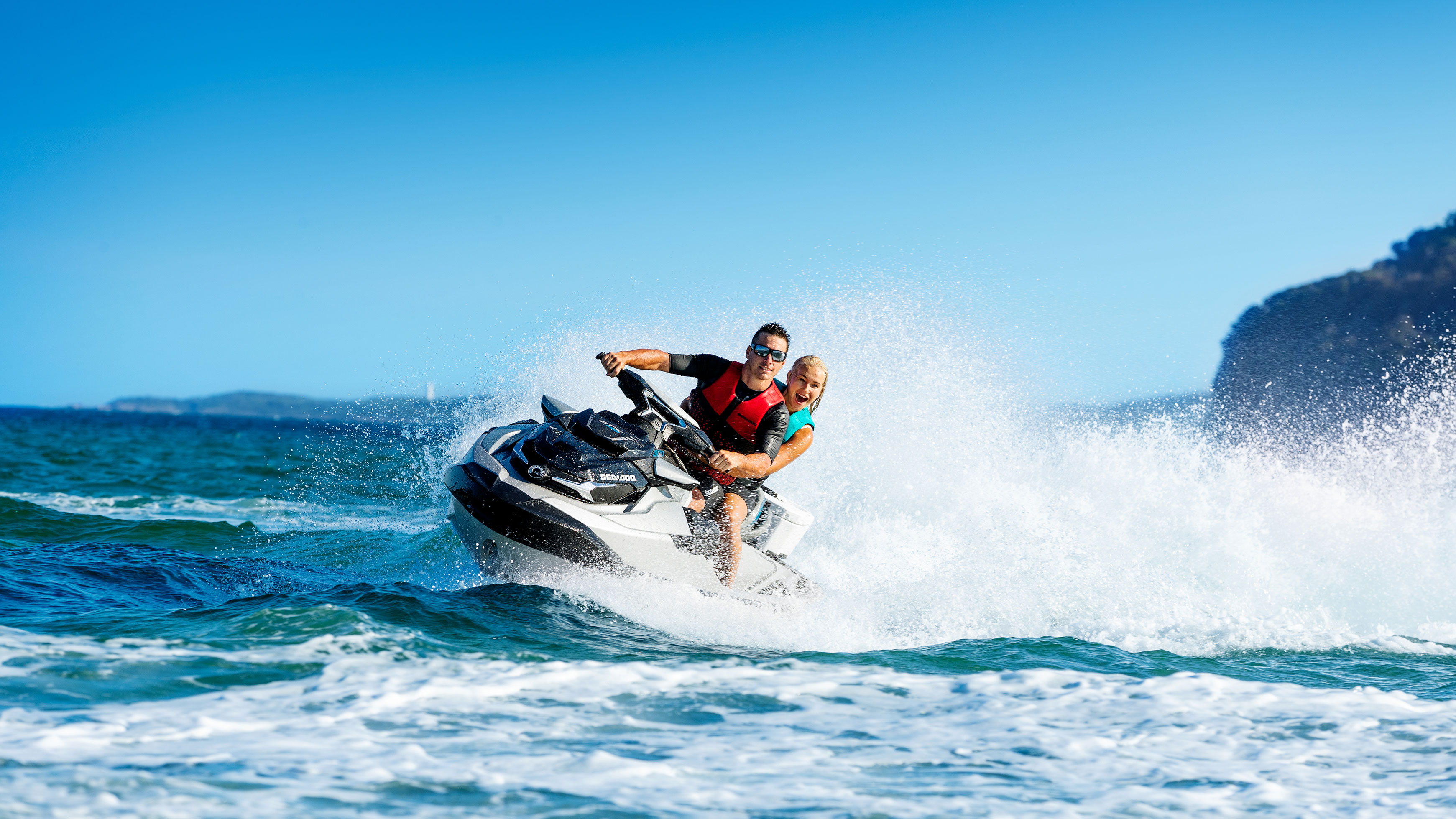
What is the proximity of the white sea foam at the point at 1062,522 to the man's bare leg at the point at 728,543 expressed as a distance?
0.67ft

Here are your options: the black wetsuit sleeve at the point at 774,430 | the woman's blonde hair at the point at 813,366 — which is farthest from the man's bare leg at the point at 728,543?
the woman's blonde hair at the point at 813,366

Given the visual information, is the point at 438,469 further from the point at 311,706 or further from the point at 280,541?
the point at 311,706

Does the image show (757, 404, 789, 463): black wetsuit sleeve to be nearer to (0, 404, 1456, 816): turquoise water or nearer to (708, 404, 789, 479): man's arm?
(708, 404, 789, 479): man's arm

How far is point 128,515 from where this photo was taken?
11117mm

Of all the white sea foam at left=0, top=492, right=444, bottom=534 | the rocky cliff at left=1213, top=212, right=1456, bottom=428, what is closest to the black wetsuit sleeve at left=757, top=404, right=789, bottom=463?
the white sea foam at left=0, top=492, right=444, bottom=534

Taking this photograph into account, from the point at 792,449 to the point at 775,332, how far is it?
670 mm

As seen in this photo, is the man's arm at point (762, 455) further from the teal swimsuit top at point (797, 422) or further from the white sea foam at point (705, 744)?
the white sea foam at point (705, 744)

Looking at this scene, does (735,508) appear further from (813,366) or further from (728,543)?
(813,366)

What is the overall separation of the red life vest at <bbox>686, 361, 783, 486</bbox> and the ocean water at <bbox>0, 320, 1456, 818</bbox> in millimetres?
898

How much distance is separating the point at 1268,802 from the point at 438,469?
1095 cm

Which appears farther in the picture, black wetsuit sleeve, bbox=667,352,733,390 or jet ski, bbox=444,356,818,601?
black wetsuit sleeve, bbox=667,352,733,390

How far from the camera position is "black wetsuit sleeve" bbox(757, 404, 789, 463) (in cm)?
Answer: 554

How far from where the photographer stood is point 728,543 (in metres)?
5.71

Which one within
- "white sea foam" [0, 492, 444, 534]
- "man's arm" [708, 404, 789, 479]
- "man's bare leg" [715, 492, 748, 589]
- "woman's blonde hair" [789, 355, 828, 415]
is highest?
"woman's blonde hair" [789, 355, 828, 415]
